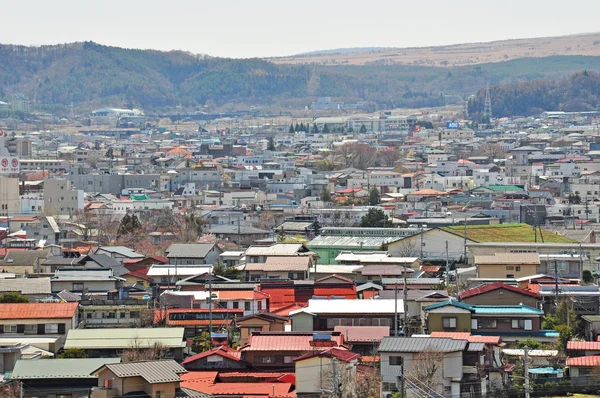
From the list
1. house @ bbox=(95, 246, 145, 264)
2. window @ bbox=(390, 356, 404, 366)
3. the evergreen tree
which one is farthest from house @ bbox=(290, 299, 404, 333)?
the evergreen tree

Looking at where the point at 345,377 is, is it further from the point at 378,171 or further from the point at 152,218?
the point at 378,171

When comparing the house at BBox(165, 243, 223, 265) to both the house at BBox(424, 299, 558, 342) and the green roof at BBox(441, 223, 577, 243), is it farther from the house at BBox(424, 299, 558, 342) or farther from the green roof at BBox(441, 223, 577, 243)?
the house at BBox(424, 299, 558, 342)

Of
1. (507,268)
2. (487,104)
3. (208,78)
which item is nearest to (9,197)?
(507,268)

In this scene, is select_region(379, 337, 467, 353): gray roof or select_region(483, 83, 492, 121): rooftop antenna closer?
select_region(379, 337, 467, 353): gray roof

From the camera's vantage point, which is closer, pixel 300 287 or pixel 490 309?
pixel 490 309

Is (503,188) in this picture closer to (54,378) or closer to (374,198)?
(374,198)

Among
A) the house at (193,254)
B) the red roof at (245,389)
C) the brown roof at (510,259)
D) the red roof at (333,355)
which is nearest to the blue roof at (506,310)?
the red roof at (333,355)
